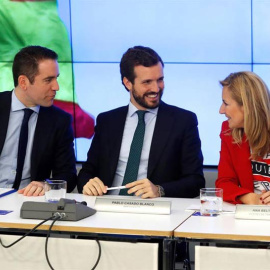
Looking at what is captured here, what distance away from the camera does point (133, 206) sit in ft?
9.41

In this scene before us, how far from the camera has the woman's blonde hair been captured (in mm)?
3168

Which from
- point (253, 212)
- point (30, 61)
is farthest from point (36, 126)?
point (253, 212)

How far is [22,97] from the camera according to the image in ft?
12.8

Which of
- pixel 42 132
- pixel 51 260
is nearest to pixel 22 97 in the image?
pixel 42 132

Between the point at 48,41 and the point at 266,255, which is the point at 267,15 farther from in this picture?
the point at 266,255

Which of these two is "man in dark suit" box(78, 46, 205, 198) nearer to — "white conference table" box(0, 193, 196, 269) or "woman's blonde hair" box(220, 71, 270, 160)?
"woman's blonde hair" box(220, 71, 270, 160)

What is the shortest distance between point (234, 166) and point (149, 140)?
58cm

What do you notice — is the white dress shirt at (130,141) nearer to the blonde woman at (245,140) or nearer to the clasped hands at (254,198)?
the blonde woman at (245,140)

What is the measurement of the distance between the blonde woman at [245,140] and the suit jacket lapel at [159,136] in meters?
0.40

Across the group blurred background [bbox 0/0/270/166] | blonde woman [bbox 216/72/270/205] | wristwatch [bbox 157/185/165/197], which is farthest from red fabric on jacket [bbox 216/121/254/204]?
blurred background [bbox 0/0/270/166]

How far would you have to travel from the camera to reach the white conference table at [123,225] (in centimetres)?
254

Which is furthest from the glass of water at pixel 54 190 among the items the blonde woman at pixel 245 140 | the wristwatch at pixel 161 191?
the blonde woman at pixel 245 140

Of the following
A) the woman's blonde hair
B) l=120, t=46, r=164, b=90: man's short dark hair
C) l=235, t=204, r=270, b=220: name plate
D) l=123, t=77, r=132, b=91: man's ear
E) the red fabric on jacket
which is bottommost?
l=235, t=204, r=270, b=220: name plate

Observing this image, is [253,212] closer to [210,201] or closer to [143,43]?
[210,201]
